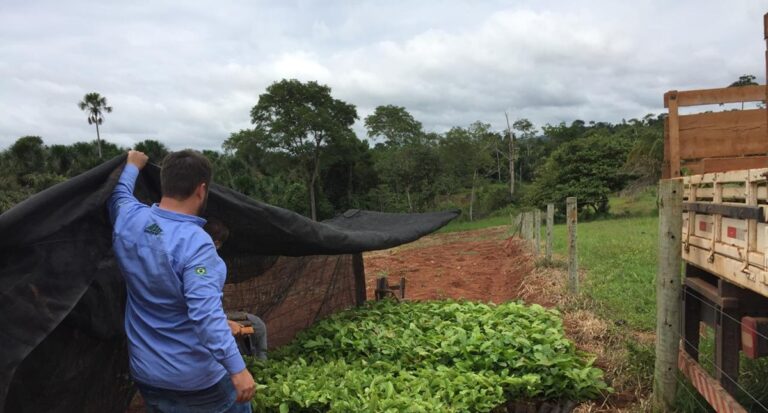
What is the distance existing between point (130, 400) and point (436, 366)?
7.12ft

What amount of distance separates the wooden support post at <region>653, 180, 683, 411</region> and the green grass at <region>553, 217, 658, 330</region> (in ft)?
7.74

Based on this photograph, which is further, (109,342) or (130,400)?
(130,400)

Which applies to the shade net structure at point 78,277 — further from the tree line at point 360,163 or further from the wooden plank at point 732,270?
the tree line at point 360,163

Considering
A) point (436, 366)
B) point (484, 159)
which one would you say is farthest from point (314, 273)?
point (484, 159)

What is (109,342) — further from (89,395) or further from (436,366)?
(436,366)

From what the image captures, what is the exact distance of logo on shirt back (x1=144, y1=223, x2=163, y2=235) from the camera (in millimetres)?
2430

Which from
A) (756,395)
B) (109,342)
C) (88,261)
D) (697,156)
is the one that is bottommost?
(756,395)

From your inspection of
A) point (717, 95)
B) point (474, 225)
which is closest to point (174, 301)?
point (717, 95)

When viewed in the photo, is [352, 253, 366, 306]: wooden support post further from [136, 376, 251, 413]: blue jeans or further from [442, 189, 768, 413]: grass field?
[136, 376, 251, 413]: blue jeans

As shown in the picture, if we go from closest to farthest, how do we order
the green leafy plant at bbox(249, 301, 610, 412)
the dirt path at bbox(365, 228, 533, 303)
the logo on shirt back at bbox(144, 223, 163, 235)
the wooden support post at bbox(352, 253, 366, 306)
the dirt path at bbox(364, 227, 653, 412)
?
the logo on shirt back at bbox(144, 223, 163, 235)
the green leafy plant at bbox(249, 301, 610, 412)
the dirt path at bbox(364, 227, 653, 412)
the wooden support post at bbox(352, 253, 366, 306)
the dirt path at bbox(365, 228, 533, 303)

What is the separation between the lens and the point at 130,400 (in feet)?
10.9

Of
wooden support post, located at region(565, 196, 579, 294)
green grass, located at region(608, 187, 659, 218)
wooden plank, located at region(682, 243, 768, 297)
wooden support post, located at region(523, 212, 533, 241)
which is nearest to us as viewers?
wooden plank, located at region(682, 243, 768, 297)

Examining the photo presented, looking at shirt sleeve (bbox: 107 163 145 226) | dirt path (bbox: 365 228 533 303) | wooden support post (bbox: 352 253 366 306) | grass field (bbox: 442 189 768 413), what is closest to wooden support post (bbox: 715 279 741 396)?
grass field (bbox: 442 189 768 413)

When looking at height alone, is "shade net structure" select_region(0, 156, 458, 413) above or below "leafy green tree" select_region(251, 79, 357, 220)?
below
